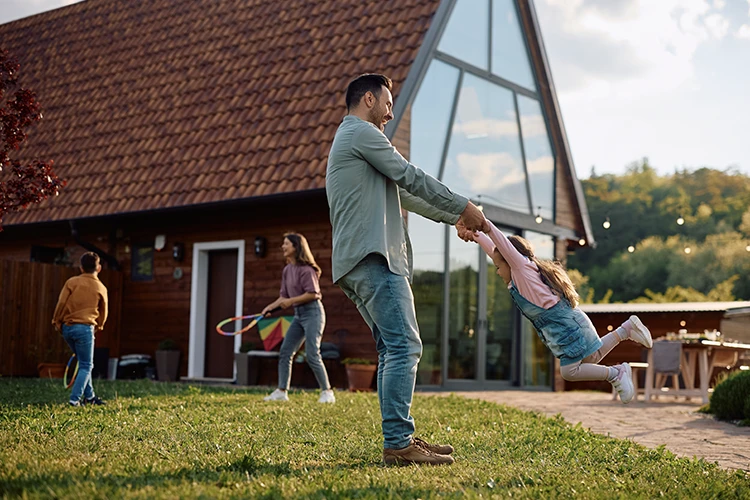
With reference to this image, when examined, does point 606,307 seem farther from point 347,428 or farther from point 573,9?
point 347,428

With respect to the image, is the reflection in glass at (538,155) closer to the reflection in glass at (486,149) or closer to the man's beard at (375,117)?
the reflection in glass at (486,149)

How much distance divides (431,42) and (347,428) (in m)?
8.18

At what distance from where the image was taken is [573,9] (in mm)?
29688

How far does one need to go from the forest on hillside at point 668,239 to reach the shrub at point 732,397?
30.3 m

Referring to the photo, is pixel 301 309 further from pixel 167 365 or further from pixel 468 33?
pixel 468 33

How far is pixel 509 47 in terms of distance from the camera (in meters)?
16.0

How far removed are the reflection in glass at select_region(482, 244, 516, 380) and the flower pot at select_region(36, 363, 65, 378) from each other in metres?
7.07

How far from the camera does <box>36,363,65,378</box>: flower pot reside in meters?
13.9

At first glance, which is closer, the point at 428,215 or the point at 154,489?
the point at 154,489

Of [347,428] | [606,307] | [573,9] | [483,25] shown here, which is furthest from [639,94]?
[347,428]

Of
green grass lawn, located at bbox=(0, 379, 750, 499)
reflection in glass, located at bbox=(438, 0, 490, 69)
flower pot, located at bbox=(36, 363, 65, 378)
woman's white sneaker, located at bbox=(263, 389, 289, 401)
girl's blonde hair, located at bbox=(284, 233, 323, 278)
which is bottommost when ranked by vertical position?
flower pot, located at bbox=(36, 363, 65, 378)

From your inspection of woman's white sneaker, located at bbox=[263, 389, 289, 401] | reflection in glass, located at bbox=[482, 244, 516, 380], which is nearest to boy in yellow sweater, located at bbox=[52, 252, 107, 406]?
woman's white sneaker, located at bbox=[263, 389, 289, 401]

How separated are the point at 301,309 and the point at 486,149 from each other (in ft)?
21.3

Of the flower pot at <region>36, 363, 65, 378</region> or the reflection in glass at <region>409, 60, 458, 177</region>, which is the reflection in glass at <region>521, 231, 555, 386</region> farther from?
the flower pot at <region>36, 363, 65, 378</region>
